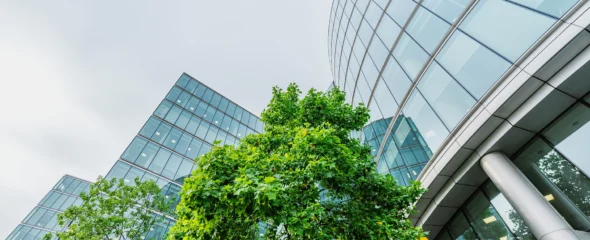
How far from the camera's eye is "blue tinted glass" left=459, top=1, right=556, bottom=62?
5.90m

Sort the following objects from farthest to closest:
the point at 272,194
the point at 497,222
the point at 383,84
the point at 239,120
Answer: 1. the point at 239,120
2. the point at 383,84
3. the point at 497,222
4. the point at 272,194

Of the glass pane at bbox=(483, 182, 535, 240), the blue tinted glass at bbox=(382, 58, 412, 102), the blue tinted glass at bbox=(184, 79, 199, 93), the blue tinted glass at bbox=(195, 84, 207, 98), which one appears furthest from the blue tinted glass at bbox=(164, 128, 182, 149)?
the glass pane at bbox=(483, 182, 535, 240)

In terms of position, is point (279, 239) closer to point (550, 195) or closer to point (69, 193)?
point (550, 195)

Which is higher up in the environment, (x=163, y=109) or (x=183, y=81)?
(x=183, y=81)

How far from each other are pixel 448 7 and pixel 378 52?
13.1ft

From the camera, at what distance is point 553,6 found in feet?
18.7

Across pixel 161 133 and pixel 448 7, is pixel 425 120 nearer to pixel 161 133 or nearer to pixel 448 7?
pixel 448 7

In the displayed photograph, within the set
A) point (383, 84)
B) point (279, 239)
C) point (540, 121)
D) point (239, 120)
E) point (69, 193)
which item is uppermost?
point (239, 120)

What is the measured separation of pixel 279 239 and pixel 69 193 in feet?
164

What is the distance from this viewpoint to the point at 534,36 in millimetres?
5824

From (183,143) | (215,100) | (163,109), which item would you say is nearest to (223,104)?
(215,100)

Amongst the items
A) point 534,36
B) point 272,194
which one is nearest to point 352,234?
point 272,194

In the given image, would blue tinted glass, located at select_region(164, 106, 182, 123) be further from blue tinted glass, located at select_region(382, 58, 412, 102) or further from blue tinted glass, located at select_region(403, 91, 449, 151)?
blue tinted glass, located at select_region(403, 91, 449, 151)

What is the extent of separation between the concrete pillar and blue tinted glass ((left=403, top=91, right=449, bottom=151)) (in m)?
1.45
